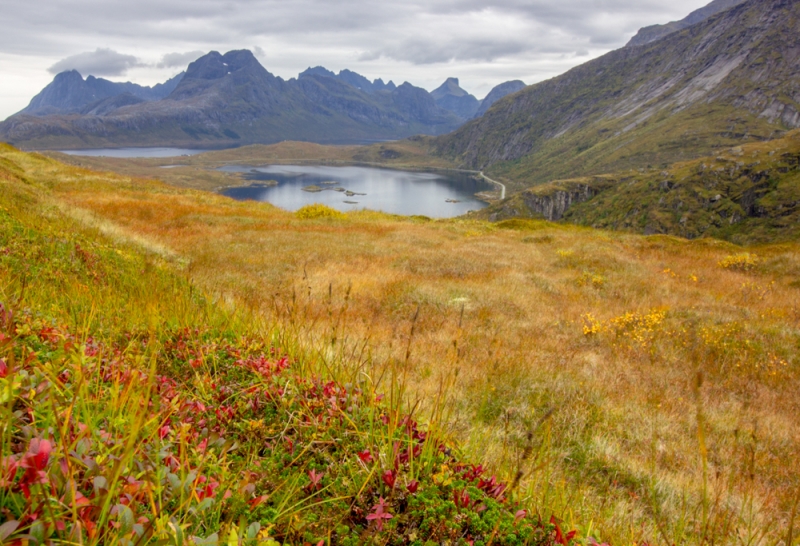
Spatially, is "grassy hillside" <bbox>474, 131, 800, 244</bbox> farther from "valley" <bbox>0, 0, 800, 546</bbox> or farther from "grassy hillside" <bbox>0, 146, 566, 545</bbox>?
"grassy hillside" <bbox>0, 146, 566, 545</bbox>

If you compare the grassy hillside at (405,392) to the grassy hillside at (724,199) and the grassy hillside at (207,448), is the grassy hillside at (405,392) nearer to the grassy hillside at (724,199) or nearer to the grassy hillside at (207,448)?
the grassy hillside at (207,448)

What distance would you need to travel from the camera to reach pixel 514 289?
43.1 ft

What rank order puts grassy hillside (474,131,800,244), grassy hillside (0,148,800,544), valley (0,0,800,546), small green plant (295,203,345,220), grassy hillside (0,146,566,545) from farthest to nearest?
grassy hillside (474,131,800,244)
small green plant (295,203,345,220)
grassy hillside (0,148,800,544)
valley (0,0,800,546)
grassy hillside (0,146,566,545)

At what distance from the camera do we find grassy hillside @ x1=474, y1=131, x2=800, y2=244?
145 m

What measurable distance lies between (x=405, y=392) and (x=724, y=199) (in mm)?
197640

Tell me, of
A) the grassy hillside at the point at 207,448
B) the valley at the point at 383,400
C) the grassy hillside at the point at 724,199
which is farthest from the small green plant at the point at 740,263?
the grassy hillside at the point at 724,199

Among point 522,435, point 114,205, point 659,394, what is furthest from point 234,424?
point 114,205

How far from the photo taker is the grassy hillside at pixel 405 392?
2.46 meters

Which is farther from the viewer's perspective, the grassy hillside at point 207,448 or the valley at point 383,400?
the valley at point 383,400

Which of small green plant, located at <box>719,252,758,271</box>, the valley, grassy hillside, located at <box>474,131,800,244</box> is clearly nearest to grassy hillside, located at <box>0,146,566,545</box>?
the valley

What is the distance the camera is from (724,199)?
15850 centimetres

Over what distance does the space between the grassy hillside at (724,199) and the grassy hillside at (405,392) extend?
520ft

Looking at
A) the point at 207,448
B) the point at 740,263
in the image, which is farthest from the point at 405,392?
the point at 740,263

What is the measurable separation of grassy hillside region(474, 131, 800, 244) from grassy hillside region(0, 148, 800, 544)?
520 feet
